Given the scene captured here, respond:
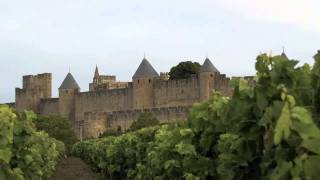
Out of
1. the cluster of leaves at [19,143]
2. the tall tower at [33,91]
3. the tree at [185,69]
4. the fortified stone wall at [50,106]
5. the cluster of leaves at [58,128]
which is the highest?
the tree at [185,69]

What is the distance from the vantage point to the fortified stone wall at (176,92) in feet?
178

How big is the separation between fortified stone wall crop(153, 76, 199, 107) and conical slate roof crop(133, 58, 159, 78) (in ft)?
4.05

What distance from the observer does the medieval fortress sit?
2100 inches

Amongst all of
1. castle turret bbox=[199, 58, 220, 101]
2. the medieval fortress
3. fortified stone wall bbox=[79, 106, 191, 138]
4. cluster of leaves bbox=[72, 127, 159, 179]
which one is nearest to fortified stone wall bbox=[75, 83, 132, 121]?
the medieval fortress

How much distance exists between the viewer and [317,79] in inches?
162

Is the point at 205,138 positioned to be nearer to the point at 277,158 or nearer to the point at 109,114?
the point at 277,158

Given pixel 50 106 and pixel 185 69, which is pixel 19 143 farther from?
pixel 50 106

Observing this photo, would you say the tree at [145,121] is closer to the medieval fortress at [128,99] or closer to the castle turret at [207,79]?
the medieval fortress at [128,99]

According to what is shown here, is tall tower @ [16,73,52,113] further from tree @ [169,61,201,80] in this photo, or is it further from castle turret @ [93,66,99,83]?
castle turret @ [93,66,99,83]

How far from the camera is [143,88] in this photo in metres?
58.0

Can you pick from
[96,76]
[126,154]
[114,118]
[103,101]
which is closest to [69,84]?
[103,101]

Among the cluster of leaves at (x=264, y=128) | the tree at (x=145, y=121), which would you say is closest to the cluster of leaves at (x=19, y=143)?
the cluster of leaves at (x=264, y=128)

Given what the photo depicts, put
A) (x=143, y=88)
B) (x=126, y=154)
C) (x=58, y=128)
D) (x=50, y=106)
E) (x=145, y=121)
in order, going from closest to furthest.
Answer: (x=126, y=154) < (x=145, y=121) < (x=58, y=128) < (x=143, y=88) < (x=50, y=106)

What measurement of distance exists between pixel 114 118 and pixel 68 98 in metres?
11.5
